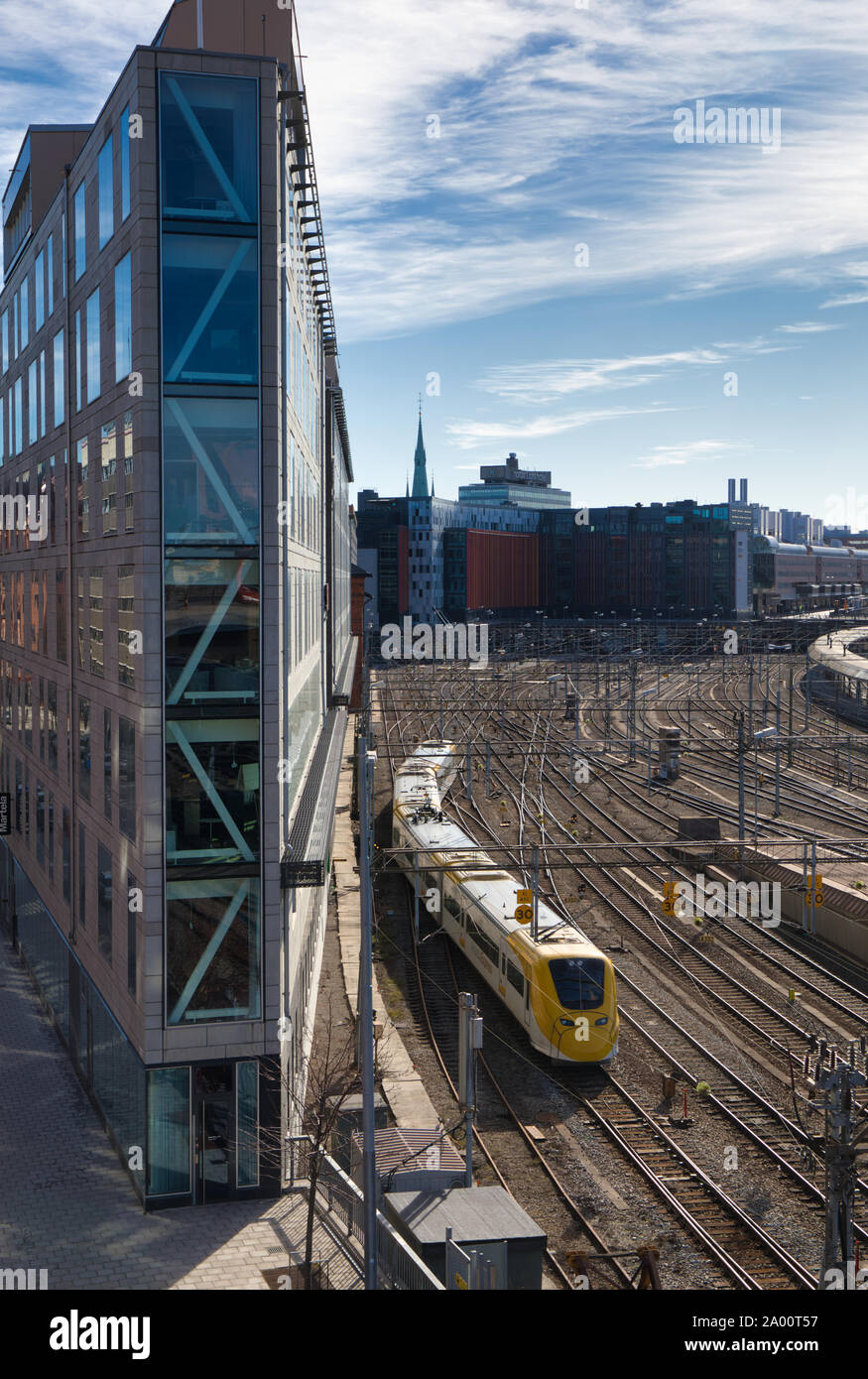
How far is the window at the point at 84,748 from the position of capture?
19.7 metres

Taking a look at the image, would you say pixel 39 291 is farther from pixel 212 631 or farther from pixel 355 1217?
pixel 355 1217

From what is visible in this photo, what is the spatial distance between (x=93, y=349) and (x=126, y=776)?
23.2 feet

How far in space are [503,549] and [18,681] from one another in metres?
122

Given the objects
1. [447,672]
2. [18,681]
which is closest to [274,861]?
[18,681]

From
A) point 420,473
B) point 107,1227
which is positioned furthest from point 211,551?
point 420,473

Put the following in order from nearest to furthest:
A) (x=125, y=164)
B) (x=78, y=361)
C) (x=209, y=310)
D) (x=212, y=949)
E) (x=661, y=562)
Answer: (x=209, y=310) → (x=212, y=949) → (x=125, y=164) → (x=78, y=361) → (x=661, y=562)

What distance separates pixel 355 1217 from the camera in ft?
49.1

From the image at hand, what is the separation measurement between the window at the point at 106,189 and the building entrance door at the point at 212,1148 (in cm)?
1185

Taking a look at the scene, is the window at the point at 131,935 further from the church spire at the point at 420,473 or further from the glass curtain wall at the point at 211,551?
the church spire at the point at 420,473

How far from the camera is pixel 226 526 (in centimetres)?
1552

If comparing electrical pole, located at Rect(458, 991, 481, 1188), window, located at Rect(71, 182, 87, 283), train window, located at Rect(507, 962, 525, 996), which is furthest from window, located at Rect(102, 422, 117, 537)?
train window, located at Rect(507, 962, 525, 996)

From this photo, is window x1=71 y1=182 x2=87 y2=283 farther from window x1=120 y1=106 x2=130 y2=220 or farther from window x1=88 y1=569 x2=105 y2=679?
window x1=88 y1=569 x2=105 y2=679

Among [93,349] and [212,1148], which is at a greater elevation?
[93,349]
